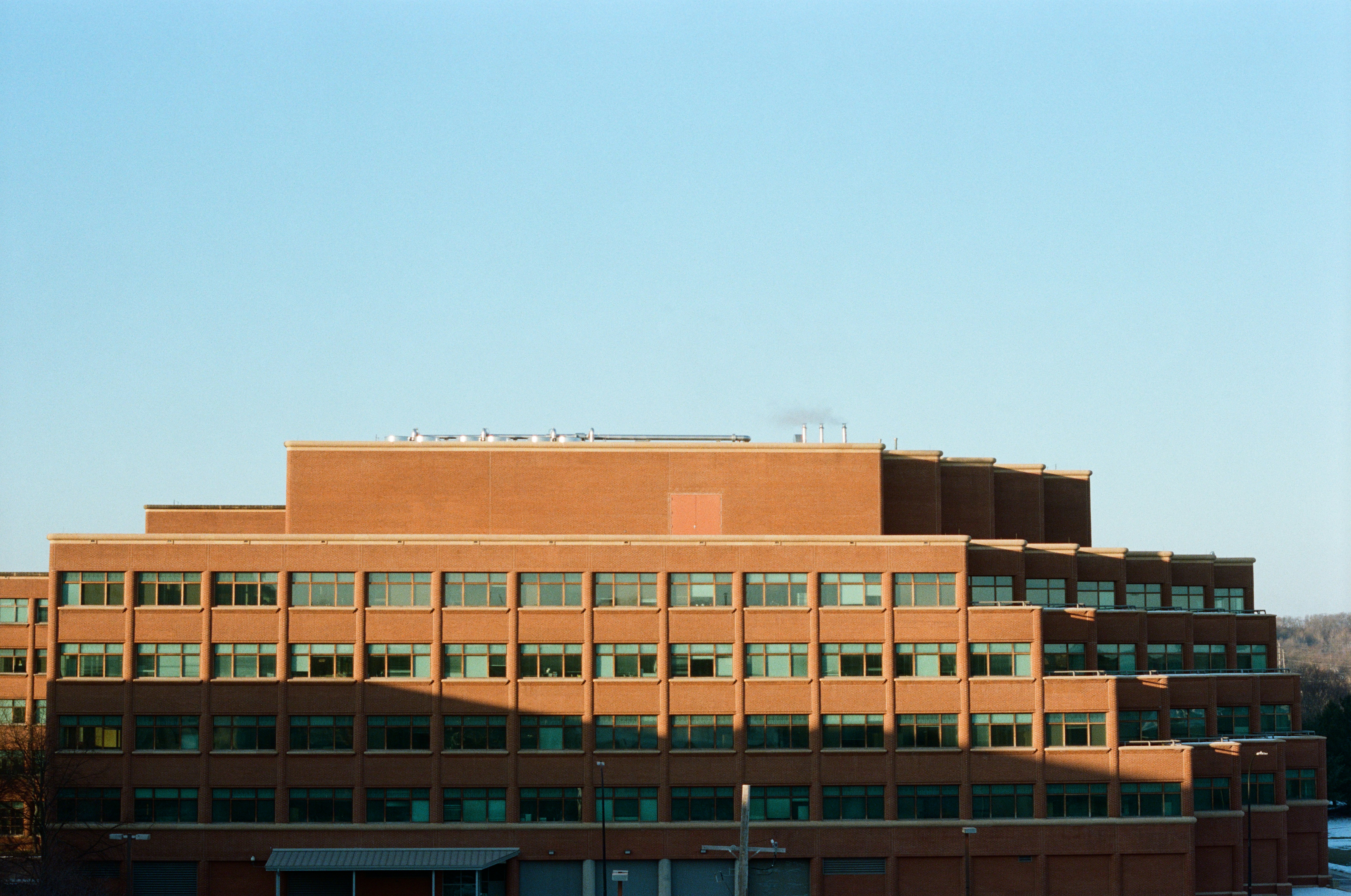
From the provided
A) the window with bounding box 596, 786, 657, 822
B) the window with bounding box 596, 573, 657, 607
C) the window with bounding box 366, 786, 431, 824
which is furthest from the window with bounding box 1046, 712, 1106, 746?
the window with bounding box 366, 786, 431, 824

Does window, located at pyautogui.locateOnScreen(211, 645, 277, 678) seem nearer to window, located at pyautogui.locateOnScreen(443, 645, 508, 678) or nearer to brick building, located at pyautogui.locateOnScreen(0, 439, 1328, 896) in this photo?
brick building, located at pyautogui.locateOnScreen(0, 439, 1328, 896)

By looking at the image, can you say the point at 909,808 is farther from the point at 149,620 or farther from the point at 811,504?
Answer: the point at 149,620

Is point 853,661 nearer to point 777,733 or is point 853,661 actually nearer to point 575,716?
point 777,733

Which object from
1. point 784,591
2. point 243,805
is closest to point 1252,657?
point 784,591

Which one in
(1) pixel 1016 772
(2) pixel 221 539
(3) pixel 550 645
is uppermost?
(2) pixel 221 539

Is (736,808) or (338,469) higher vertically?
(338,469)

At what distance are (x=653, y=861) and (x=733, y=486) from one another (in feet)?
62.5

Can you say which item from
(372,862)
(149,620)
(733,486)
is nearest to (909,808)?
(733,486)

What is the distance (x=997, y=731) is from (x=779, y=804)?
37.3 feet

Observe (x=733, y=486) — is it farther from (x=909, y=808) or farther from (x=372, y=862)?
(x=372, y=862)

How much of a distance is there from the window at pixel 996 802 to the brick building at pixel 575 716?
0.10 metres

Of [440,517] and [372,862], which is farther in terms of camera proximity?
[440,517]

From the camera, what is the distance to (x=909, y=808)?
7856 cm

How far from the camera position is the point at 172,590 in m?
78.0
